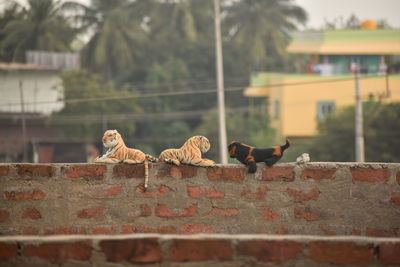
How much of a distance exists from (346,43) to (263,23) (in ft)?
31.8

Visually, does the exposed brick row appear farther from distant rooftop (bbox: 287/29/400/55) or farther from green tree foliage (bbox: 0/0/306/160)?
distant rooftop (bbox: 287/29/400/55)

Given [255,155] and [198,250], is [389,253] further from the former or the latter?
[255,155]

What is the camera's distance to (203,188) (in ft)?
20.0

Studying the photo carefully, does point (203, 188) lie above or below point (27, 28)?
below

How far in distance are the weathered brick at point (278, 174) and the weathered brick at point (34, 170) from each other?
144 centimetres

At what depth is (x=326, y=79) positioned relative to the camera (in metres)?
40.3

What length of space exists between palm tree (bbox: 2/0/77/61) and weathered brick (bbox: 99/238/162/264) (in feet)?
134

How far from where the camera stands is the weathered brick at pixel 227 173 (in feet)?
19.9

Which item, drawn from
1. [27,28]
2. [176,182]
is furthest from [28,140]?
[176,182]

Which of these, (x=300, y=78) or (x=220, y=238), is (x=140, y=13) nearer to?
(x=300, y=78)

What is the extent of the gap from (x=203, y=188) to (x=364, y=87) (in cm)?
3560

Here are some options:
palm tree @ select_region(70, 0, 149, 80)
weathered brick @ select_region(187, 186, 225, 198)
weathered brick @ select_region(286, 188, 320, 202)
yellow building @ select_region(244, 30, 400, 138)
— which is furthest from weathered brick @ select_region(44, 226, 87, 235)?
palm tree @ select_region(70, 0, 149, 80)

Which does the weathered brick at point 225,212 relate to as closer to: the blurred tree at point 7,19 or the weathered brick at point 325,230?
the weathered brick at point 325,230

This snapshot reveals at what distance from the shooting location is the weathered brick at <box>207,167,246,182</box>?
6074 mm
